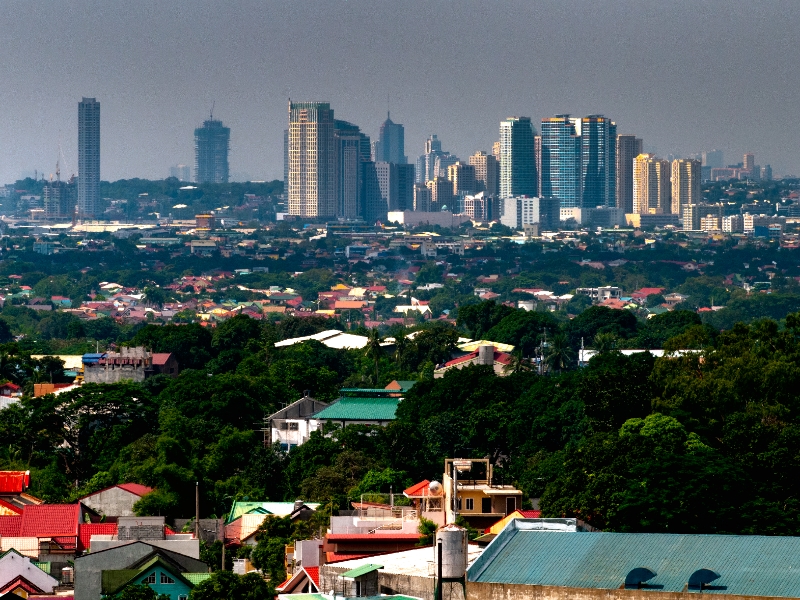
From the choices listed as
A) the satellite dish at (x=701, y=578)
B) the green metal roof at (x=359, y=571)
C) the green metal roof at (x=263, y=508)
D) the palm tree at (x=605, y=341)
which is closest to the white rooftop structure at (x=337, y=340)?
the palm tree at (x=605, y=341)

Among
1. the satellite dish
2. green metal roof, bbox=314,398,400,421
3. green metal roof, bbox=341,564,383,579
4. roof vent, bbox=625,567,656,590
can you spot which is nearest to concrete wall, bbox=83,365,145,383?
green metal roof, bbox=314,398,400,421

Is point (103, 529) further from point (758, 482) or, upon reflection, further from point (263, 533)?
point (758, 482)

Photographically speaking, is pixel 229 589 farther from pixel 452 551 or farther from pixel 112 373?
pixel 112 373

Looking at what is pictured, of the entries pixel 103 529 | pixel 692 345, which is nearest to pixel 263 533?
pixel 103 529

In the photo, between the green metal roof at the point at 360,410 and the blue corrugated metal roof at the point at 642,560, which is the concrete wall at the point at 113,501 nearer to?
the green metal roof at the point at 360,410

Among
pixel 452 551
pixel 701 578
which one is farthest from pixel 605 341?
pixel 701 578

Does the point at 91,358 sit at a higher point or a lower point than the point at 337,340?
higher
